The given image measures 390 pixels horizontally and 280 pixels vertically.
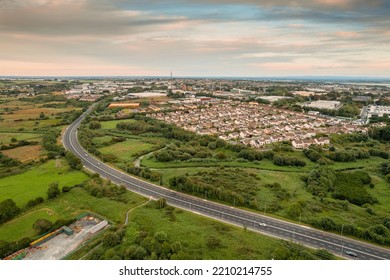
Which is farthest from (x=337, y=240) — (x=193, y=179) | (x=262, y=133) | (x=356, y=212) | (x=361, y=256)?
(x=262, y=133)

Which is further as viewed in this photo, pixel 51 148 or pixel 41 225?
pixel 51 148

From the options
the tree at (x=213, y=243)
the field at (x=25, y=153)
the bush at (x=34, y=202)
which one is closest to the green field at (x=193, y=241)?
the tree at (x=213, y=243)

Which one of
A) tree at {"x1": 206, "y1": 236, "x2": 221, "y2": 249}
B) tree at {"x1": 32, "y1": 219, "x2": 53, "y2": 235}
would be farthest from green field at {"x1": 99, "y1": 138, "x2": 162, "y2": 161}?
tree at {"x1": 206, "y1": 236, "x2": 221, "y2": 249}

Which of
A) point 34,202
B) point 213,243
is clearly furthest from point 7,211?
point 213,243

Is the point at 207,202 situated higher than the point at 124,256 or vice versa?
the point at 124,256

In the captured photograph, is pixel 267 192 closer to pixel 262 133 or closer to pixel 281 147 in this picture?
pixel 281 147

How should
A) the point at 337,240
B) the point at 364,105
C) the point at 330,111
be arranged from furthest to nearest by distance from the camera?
the point at 364,105 < the point at 330,111 < the point at 337,240

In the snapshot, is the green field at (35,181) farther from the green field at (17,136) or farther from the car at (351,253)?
the car at (351,253)

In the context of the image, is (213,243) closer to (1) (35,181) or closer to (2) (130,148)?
(1) (35,181)
